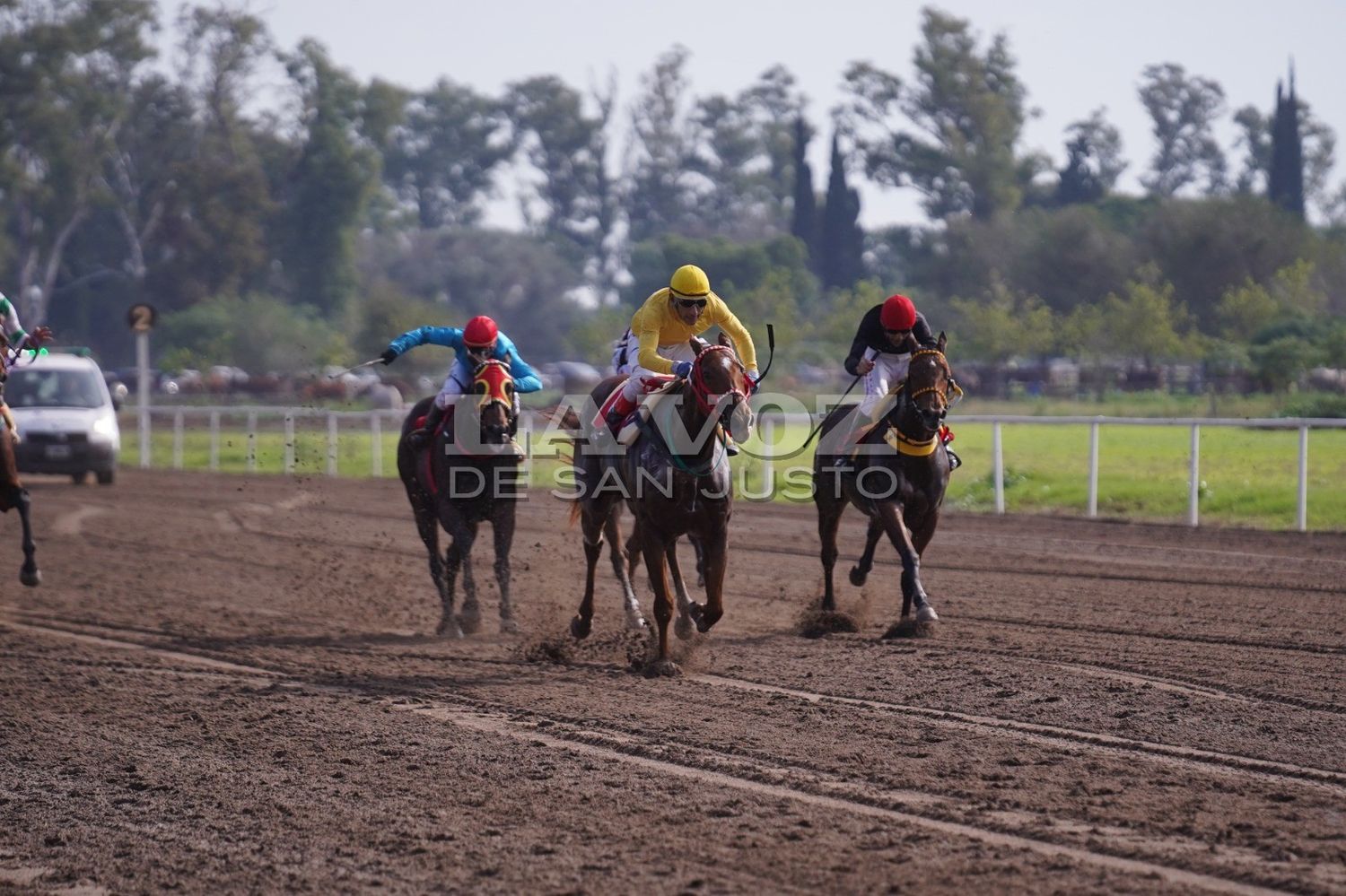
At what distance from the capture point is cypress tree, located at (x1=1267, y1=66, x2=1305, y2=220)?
2643 inches

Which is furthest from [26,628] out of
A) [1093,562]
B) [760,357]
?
[760,357]

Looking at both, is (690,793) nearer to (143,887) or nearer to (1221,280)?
(143,887)

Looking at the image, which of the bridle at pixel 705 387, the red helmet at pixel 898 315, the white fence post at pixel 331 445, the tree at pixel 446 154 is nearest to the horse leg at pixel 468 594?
the bridle at pixel 705 387

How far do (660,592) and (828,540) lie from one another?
99.0 inches

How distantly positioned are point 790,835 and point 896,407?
5087 mm

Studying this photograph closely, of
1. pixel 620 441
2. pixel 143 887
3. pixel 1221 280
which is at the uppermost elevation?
pixel 1221 280

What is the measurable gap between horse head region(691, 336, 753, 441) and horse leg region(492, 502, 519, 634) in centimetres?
281

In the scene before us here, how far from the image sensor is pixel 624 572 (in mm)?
10562

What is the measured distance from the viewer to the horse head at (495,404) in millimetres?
10156

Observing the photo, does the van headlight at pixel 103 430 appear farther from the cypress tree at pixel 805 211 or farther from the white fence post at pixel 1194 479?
the cypress tree at pixel 805 211

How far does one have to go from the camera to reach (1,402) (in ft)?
37.8

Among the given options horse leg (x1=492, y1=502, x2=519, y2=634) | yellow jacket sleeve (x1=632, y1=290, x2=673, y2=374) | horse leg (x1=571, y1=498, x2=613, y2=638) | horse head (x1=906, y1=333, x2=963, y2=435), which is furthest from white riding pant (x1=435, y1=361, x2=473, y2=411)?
horse head (x1=906, y1=333, x2=963, y2=435)

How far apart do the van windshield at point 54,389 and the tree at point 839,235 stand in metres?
46.0

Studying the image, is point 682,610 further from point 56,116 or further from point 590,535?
point 56,116
